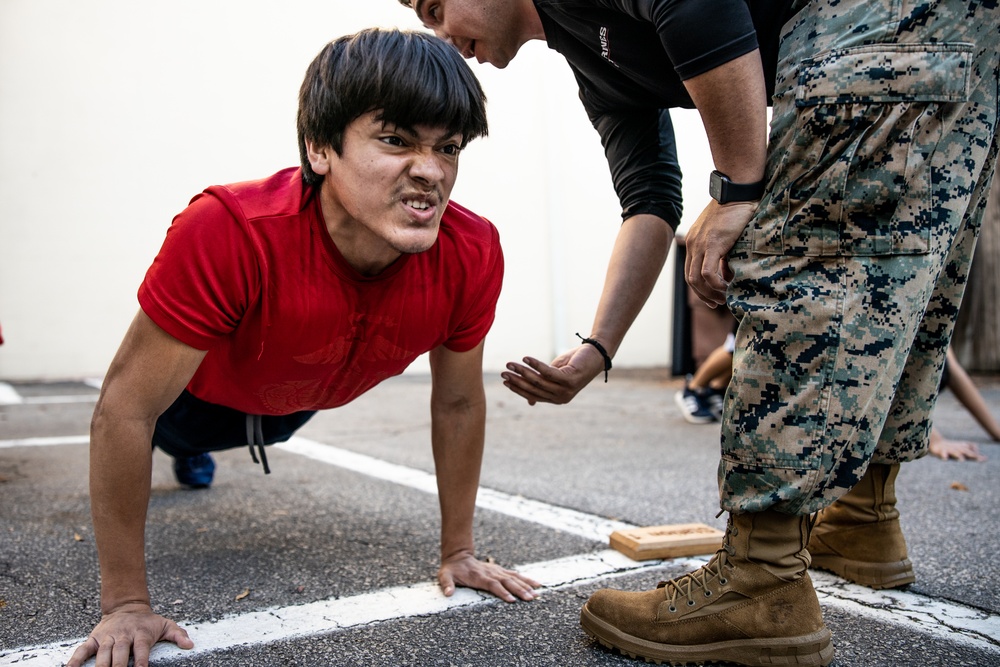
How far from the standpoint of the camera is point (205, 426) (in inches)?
99.4

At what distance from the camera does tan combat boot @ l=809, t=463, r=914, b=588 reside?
2146mm

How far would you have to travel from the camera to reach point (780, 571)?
1.71 meters

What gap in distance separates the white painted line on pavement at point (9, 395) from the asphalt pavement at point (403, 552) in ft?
4.88

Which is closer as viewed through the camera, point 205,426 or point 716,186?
point 716,186

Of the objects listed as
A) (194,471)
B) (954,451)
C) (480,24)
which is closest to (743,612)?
(480,24)

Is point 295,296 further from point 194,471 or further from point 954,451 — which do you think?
point 954,451

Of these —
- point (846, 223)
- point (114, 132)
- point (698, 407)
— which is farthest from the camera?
point (114, 132)

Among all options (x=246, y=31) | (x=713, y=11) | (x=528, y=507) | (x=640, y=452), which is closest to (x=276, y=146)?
(x=246, y=31)

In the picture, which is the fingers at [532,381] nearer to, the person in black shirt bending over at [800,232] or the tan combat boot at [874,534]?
the person in black shirt bending over at [800,232]

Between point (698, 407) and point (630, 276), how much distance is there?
3146mm

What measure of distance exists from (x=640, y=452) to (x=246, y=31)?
577cm

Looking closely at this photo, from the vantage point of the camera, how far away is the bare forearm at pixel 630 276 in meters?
2.22

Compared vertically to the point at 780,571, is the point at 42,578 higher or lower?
lower

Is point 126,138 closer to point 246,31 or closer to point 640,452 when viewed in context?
point 246,31
